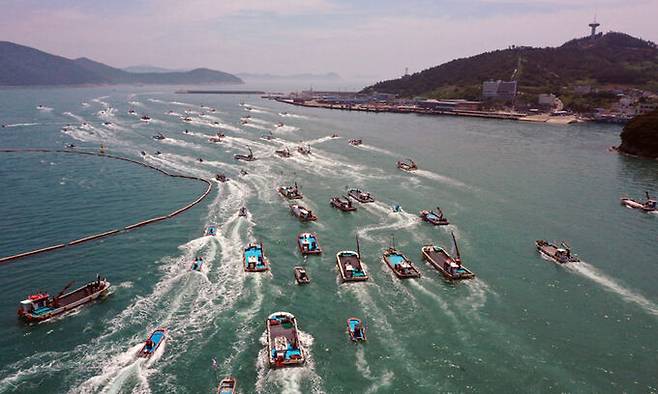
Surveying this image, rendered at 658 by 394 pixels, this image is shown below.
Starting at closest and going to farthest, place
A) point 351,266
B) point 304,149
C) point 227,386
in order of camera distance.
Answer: point 227,386 → point 351,266 → point 304,149

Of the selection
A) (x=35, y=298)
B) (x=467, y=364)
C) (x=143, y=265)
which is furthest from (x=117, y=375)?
(x=467, y=364)

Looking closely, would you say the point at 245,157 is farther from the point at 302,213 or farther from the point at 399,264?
the point at 399,264

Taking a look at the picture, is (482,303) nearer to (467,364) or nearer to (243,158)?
(467,364)

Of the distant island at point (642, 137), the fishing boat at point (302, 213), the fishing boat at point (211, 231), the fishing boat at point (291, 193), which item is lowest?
the fishing boat at point (211, 231)

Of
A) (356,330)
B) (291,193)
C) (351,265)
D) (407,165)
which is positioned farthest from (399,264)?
(407,165)

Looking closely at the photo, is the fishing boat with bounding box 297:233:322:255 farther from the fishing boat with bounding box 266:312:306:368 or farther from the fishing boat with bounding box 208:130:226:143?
the fishing boat with bounding box 208:130:226:143

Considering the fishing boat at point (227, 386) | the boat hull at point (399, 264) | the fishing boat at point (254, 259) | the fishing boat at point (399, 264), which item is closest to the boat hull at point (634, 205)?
the fishing boat at point (399, 264)

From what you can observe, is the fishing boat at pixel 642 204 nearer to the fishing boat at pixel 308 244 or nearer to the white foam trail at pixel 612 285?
the white foam trail at pixel 612 285
